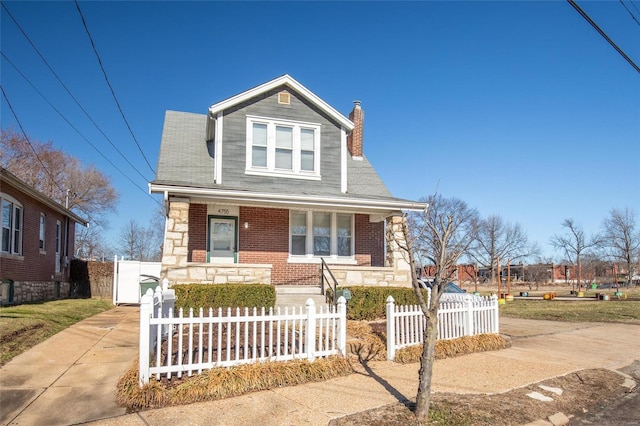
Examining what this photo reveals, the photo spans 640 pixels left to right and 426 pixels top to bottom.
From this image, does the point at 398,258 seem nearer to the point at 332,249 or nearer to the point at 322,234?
the point at 332,249

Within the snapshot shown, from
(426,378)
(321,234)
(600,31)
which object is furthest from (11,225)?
(600,31)

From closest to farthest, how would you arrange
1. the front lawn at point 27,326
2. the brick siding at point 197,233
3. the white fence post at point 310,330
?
the white fence post at point 310,330, the front lawn at point 27,326, the brick siding at point 197,233

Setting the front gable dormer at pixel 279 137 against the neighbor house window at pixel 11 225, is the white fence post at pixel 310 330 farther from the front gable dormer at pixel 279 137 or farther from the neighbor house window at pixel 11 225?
the neighbor house window at pixel 11 225

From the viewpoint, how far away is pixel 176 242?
12.8 metres

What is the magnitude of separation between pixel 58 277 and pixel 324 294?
14133 mm

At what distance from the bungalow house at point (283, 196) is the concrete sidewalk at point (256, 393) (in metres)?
4.91

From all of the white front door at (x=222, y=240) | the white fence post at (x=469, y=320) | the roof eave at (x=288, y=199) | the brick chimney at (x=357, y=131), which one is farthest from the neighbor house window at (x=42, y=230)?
the white fence post at (x=469, y=320)

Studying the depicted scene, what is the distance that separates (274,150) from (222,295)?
577cm

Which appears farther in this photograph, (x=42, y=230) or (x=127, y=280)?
(x=127, y=280)

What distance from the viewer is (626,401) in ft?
21.1

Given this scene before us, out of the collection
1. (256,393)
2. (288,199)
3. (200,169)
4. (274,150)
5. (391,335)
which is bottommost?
(256,393)

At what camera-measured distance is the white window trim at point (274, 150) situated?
15000 mm

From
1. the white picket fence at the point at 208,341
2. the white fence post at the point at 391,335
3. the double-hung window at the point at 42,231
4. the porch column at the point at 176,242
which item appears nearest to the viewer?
the white picket fence at the point at 208,341

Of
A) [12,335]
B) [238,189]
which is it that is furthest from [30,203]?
[12,335]
